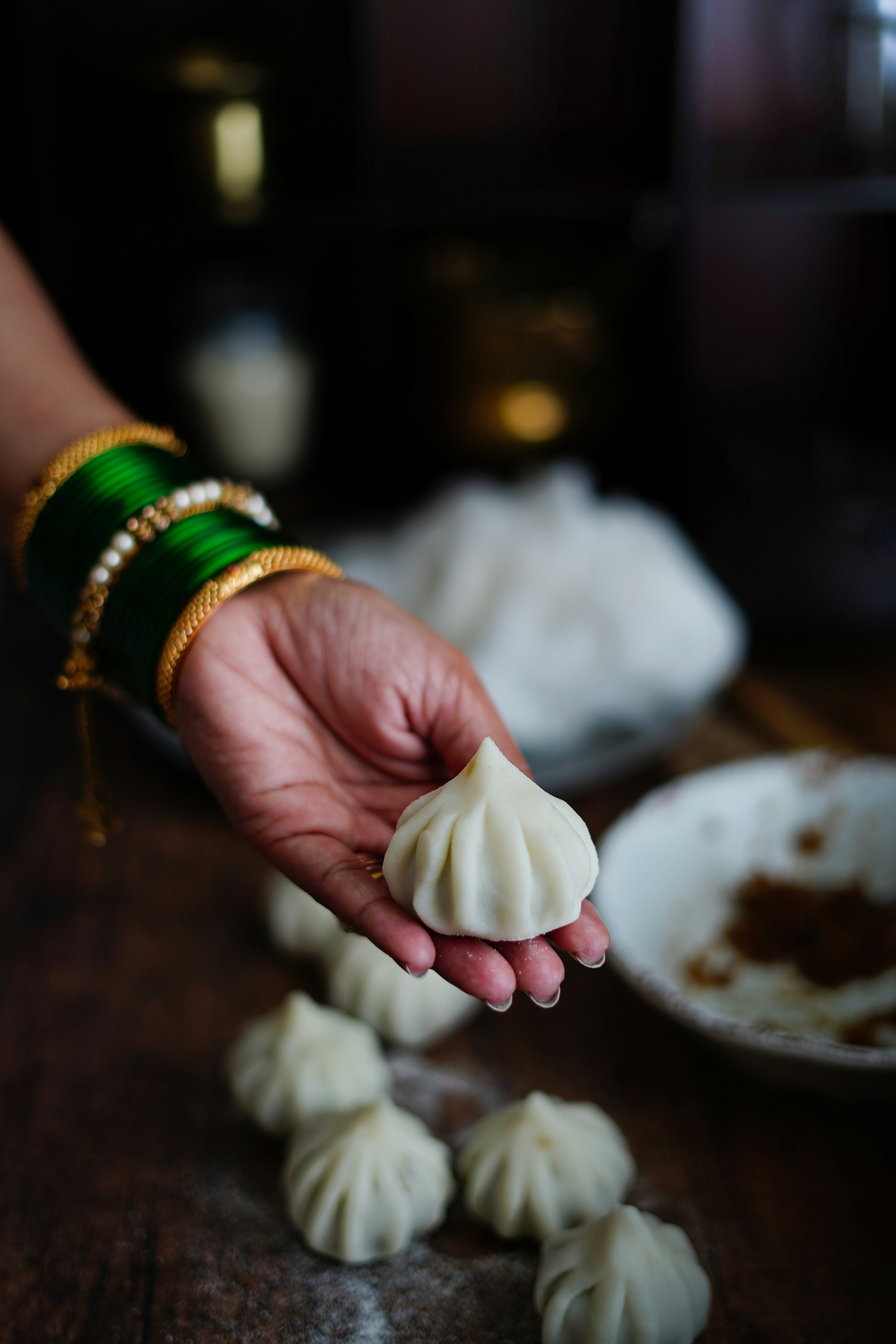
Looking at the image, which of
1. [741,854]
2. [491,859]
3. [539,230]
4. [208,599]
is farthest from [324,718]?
[539,230]

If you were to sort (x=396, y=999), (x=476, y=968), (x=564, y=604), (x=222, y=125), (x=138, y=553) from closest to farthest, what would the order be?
(x=476, y=968) < (x=138, y=553) < (x=396, y=999) < (x=564, y=604) < (x=222, y=125)

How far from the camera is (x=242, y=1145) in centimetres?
90

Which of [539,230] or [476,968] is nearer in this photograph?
[476,968]

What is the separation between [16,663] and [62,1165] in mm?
863

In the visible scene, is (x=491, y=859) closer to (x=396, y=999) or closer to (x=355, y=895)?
(x=355, y=895)

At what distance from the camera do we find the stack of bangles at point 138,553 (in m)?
0.85

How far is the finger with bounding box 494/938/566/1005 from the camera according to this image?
65cm

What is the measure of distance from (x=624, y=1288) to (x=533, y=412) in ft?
5.07

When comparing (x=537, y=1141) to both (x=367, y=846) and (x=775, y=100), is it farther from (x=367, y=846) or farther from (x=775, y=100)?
(x=775, y=100)

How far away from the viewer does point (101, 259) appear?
209cm

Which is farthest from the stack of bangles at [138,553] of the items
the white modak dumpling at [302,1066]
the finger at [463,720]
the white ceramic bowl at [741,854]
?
the white ceramic bowl at [741,854]

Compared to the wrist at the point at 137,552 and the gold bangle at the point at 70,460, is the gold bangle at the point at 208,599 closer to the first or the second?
the wrist at the point at 137,552

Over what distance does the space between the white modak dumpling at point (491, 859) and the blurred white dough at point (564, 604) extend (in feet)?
1.99

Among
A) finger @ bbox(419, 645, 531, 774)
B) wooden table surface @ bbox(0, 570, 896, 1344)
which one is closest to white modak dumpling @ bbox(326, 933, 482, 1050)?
wooden table surface @ bbox(0, 570, 896, 1344)
